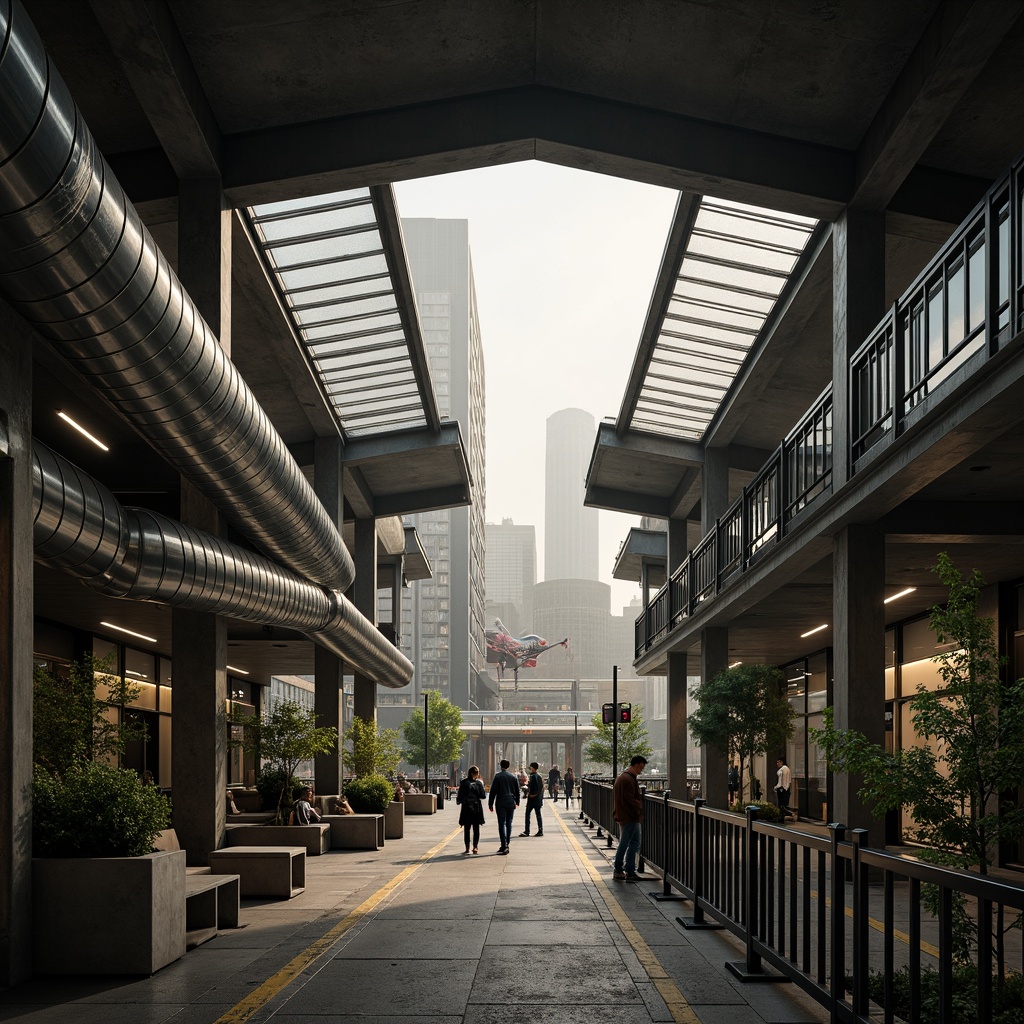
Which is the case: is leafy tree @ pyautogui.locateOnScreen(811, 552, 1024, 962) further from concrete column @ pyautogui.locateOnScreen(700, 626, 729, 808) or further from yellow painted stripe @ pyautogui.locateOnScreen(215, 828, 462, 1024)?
concrete column @ pyautogui.locateOnScreen(700, 626, 729, 808)

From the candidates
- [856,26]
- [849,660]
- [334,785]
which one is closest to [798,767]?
[334,785]

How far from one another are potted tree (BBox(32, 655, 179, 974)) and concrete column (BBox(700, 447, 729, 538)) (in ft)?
69.5

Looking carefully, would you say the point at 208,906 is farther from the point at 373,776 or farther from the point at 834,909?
the point at 373,776

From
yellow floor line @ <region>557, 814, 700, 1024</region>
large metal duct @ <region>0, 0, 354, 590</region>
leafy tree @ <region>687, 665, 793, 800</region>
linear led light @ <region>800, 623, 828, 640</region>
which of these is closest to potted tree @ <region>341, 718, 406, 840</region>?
leafy tree @ <region>687, 665, 793, 800</region>

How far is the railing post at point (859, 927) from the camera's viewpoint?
20.9 ft

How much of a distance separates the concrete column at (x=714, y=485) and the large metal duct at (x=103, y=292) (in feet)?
58.8

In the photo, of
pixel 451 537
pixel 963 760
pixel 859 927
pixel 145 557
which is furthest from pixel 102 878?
pixel 451 537

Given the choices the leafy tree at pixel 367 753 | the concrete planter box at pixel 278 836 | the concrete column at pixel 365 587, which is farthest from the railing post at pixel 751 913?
the concrete column at pixel 365 587

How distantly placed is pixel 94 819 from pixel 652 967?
484 centimetres

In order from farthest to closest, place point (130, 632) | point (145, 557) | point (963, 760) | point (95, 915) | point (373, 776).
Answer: point (373, 776), point (130, 632), point (145, 557), point (95, 915), point (963, 760)

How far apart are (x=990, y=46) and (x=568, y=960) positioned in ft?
33.9

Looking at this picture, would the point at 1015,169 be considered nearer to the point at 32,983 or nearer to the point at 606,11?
the point at 606,11

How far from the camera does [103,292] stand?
25.5ft

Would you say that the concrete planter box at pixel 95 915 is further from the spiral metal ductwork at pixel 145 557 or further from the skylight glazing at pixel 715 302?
the skylight glazing at pixel 715 302
